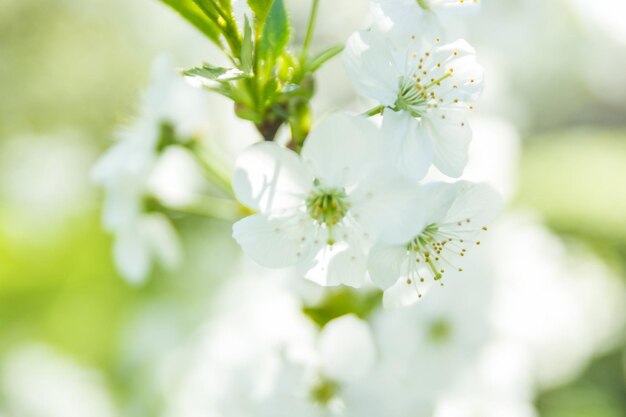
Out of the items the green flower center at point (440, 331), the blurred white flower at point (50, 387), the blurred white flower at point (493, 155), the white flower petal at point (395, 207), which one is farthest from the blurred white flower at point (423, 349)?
the blurred white flower at point (50, 387)

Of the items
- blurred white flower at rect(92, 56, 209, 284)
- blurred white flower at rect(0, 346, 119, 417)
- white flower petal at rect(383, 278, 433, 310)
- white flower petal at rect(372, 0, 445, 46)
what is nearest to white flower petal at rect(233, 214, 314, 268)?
white flower petal at rect(383, 278, 433, 310)

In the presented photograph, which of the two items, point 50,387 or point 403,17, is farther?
point 50,387

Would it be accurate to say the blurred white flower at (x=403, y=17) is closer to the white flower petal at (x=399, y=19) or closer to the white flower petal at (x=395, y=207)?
the white flower petal at (x=399, y=19)

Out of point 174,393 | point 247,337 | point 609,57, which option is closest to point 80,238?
point 174,393

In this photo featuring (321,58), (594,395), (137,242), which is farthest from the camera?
(594,395)

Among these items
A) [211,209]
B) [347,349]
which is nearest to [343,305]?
[347,349]

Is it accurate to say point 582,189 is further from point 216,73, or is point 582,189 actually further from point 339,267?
point 216,73
